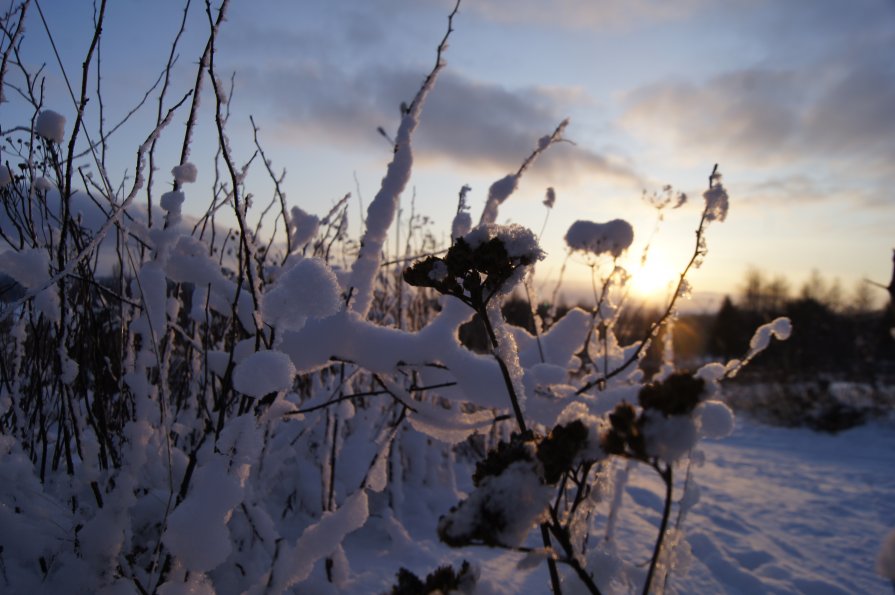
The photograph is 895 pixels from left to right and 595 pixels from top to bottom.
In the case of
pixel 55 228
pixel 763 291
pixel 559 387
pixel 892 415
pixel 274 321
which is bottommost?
pixel 892 415

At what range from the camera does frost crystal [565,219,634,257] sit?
6.21 feet

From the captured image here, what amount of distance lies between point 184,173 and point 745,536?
13.2 ft

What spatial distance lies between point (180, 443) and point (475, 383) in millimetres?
1946

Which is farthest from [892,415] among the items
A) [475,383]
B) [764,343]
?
[475,383]

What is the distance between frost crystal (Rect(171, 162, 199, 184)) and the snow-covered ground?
1.24 meters

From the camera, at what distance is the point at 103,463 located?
160 centimetres

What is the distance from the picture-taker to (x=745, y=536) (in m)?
3.60

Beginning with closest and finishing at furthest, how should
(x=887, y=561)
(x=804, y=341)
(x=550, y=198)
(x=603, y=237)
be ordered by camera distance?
(x=887, y=561)
(x=603, y=237)
(x=550, y=198)
(x=804, y=341)

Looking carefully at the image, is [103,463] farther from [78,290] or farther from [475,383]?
[475,383]

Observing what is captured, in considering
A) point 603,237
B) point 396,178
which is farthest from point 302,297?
point 603,237

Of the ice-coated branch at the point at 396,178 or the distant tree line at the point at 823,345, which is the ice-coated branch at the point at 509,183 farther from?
the distant tree line at the point at 823,345

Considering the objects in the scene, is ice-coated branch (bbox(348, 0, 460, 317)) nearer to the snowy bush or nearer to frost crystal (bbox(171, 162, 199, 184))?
the snowy bush

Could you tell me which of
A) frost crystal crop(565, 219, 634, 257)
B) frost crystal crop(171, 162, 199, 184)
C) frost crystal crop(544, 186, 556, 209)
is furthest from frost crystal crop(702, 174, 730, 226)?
frost crystal crop(171, 162, 199, 184)

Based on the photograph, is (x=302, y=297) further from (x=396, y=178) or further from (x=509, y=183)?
(x=509, y=183)
